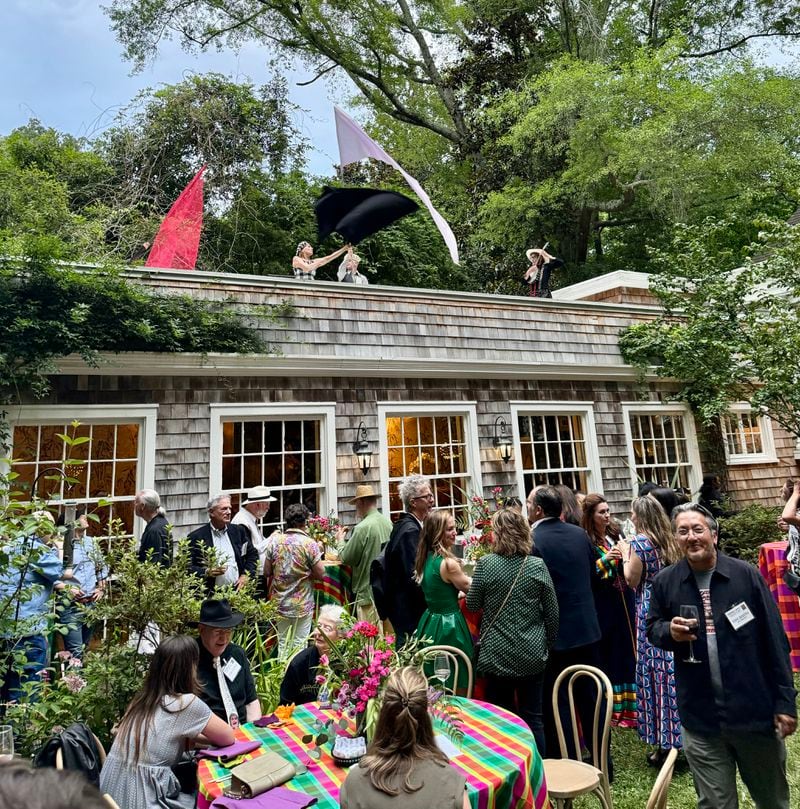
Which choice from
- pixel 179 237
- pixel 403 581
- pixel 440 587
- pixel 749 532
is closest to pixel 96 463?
pixel 403 581

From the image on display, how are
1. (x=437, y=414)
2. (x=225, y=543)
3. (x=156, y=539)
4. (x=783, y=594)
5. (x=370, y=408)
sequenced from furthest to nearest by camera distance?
(x=437, y=414) → (x=370, y=408) → (x=783, y=594) → (x=225, y=543) → (x=156, y=539)

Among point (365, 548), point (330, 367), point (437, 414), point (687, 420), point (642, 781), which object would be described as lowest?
point (642, 781)

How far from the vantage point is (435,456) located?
7.54 m

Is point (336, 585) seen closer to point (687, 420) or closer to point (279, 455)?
point (279, 455)

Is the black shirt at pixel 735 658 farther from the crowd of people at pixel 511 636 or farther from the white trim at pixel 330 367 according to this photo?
the white trim at pixel 330 367

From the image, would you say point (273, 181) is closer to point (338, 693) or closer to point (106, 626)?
point (106, 626)

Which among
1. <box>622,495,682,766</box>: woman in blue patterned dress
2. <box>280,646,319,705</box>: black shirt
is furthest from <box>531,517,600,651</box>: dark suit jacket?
<box>280,646,319,705</box>: black shirt

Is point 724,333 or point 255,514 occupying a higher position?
point 724,333

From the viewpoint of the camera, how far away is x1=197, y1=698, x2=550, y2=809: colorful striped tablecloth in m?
2.00

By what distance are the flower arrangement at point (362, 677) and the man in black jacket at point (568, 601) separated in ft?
4.34

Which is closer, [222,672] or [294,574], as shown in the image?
[222,672]

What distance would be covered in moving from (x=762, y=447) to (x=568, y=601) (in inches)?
368

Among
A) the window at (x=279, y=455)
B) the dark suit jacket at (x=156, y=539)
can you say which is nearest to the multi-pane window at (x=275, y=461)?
the window at (x=279, y=455)

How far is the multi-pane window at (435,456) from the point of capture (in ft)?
24.0
